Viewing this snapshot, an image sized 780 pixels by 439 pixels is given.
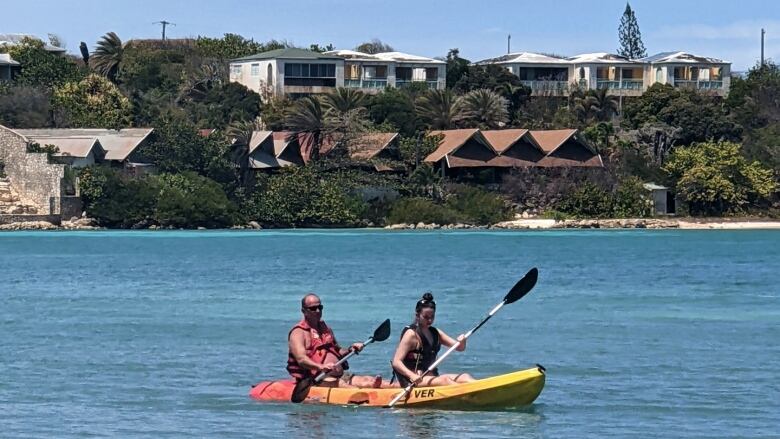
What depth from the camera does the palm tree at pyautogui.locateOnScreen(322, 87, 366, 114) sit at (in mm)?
75688

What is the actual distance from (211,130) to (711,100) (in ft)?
87.0

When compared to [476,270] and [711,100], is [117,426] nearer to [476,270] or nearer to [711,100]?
[476,270]

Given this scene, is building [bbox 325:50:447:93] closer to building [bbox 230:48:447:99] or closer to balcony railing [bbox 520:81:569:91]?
building [bbox 230:48:447:99]

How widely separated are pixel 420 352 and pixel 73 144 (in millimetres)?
52425

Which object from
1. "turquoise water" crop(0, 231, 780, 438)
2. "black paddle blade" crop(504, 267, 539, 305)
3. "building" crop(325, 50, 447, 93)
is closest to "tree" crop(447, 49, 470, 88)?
"building" crop(325, 50, 447, 93)

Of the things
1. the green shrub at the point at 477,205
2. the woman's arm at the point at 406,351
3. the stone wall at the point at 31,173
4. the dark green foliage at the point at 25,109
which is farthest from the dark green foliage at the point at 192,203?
the woman's arm at the point at 406,351

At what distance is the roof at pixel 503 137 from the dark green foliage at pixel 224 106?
40.0ft

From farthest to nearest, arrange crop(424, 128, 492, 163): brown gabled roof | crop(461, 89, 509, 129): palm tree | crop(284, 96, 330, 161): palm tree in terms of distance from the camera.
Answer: crop(461, 89, 509, 129): palm tree < crop(284, 96, 330, 161): palm tree < crop(424, 128, 492, 163): brown gabled roof

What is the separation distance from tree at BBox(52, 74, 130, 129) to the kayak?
192 ft

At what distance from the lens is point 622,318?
30.8 meters

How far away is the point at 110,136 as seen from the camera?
235 feet

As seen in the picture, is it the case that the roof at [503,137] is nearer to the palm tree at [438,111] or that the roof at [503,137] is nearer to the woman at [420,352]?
the palm tree at [438,111]

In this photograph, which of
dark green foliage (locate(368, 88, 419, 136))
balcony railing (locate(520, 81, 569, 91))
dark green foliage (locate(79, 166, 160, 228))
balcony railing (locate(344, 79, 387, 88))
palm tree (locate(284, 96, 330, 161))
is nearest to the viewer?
dark green foliage (locate(79, 166, 160, 228))

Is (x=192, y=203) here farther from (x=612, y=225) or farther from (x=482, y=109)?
(x=482, y=109)
